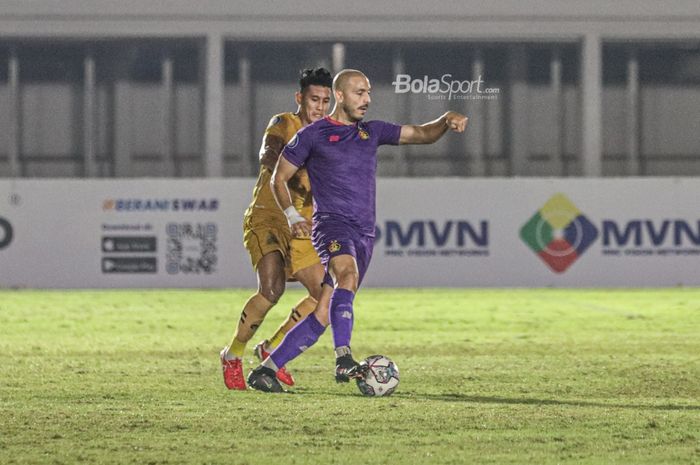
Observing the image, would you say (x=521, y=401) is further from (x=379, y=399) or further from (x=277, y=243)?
(x=277, y=243)

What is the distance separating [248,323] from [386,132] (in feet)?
4.72

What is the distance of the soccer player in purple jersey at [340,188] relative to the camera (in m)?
8.94

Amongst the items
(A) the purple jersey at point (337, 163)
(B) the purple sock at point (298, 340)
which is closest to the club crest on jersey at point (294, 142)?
(A) the purple jersey at point (337, 163)

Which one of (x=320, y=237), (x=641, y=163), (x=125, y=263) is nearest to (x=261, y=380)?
(x=320, y=237)

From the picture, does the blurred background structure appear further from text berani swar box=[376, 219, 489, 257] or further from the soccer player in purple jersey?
the soccer player in purple jersey

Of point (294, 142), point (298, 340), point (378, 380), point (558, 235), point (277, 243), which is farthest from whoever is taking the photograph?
point (558, 235)

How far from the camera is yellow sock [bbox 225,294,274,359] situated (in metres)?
9.46

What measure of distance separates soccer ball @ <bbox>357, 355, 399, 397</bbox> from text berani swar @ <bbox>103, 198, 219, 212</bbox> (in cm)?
1276

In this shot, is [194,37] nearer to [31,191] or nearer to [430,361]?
[31,191]

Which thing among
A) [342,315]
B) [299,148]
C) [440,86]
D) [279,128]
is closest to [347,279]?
[342,315]

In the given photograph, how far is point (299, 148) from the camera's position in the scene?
356 inches

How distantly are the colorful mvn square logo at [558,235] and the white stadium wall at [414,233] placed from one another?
0.04 ft

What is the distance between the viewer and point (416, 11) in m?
26.5

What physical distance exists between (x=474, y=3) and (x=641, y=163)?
4.60m
